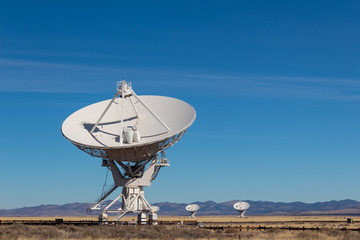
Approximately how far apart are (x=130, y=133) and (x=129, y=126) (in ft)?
9.38

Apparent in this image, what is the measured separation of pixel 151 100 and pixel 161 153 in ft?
24.2

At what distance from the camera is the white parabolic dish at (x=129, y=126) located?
188 feet

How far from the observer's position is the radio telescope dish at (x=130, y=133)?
5788cm

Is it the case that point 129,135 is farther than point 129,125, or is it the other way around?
point 129,125

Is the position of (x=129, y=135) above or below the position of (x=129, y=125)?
below

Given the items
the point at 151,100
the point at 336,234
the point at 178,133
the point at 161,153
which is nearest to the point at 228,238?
the point at 336,234

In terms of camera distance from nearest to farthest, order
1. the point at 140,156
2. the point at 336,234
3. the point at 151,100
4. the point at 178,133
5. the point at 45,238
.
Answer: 1. the point at 45,238
2. the point at 336,234
3. the point at 178,133
4. the point at 140,156
5. the point at 151,100

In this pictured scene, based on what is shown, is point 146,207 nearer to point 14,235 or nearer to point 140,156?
point 140,156

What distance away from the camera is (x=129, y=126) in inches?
2411

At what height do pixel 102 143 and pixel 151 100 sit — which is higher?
pixel 151 100

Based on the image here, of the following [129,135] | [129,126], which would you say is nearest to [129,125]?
[129,126]

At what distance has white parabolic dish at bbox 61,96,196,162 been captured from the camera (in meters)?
57.2

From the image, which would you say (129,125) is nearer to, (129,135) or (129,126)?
(129,126)

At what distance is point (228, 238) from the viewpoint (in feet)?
141
